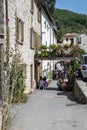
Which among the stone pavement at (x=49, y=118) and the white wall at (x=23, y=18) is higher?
the white wall at (x=23, y=18)

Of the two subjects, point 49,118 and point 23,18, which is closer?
point 49,118

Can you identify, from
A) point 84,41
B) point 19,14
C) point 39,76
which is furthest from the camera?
point 84,41

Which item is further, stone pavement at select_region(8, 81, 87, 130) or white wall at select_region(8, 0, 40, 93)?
white wall at select_region(8, 0, 40, 93)

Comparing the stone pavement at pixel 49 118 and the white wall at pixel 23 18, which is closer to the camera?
the stone pavement at pixel 49 118

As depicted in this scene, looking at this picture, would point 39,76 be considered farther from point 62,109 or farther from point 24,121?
point 24,121

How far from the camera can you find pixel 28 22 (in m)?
23.4

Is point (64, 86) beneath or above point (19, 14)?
beneath

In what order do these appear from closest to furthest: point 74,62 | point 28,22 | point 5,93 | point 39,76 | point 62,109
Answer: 1. point 5,93
2. point 62,109
3. point 28,22
4. point 74,62
5. point 39,76

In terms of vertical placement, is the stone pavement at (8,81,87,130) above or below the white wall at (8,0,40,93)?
below

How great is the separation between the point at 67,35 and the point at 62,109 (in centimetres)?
7143

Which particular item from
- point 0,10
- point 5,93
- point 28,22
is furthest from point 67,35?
point 5,93

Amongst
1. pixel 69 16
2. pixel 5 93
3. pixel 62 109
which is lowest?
pixel 62 109

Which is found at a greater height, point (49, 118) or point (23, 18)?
point (23, 18)

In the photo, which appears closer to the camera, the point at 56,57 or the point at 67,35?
the point at 56,57
